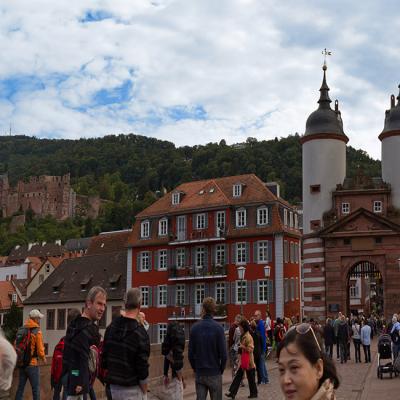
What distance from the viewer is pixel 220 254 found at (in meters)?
53.9

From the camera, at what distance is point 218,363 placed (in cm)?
1132

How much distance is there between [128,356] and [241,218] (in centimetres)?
4557

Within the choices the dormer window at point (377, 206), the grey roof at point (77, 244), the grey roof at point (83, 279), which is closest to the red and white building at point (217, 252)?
the grey roof at point (83, 279)

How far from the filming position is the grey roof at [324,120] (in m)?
48.2

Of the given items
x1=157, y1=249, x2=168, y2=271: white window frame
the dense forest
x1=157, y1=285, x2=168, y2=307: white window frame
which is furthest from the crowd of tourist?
the dense forest

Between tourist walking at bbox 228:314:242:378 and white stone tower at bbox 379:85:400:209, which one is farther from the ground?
white stone tower at bbox 379:85:400:209

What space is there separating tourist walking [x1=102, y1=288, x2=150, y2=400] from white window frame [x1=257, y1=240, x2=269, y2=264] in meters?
43.6

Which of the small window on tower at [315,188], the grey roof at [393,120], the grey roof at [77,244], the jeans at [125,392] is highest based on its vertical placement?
the grey roof at [393,120]

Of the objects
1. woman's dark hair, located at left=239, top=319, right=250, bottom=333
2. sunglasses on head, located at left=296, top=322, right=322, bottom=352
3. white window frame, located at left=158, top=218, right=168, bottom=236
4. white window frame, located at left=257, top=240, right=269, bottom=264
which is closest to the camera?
sunglasses on head, located at left=296, top=322, right=322, bottom=352

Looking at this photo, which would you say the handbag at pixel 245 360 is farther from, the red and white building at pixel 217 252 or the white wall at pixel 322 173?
the red and white building at pixel 217 252

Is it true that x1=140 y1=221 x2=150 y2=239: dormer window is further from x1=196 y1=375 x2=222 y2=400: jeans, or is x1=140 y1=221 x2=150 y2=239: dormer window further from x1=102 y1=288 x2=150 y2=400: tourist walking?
x1=102 y1=288 x2=150 y2=400: tourist walking

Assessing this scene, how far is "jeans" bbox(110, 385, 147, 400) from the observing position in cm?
819

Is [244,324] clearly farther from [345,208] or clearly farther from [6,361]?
[345,208]

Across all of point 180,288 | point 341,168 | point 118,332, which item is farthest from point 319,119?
point 118,332
